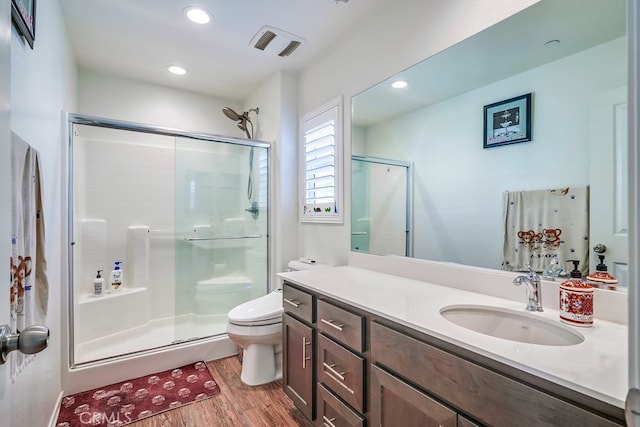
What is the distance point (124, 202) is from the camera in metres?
2.92

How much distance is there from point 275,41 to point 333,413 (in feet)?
7.72

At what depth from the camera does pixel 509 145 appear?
4.44ft

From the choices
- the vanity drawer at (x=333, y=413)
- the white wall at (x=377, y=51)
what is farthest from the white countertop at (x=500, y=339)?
the white wall at (x=377, y=51)

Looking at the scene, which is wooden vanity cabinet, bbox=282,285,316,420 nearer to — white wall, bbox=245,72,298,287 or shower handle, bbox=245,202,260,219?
white wall, bbox=245,72,298,287

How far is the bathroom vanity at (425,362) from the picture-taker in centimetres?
70

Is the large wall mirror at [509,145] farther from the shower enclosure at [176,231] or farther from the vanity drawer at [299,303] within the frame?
the shower enclosure at [176,231]

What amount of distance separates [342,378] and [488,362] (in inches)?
27.8

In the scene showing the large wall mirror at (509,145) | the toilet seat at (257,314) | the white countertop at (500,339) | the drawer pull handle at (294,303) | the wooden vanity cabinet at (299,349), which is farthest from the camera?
the toilet seat at (257,314)

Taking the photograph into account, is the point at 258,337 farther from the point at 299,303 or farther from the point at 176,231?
the point at 176,231

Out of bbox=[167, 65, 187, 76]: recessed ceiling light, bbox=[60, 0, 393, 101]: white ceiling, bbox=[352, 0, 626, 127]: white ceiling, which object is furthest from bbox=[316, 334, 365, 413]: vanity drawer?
bbox=[167, 65, 187, 76]: recessed ceiling light

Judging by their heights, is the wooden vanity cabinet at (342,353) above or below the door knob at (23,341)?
below

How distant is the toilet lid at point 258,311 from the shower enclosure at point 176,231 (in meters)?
0.55

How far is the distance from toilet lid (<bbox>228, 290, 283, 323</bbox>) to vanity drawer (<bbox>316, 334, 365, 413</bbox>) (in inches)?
26.2

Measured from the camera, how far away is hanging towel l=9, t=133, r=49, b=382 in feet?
3.27
